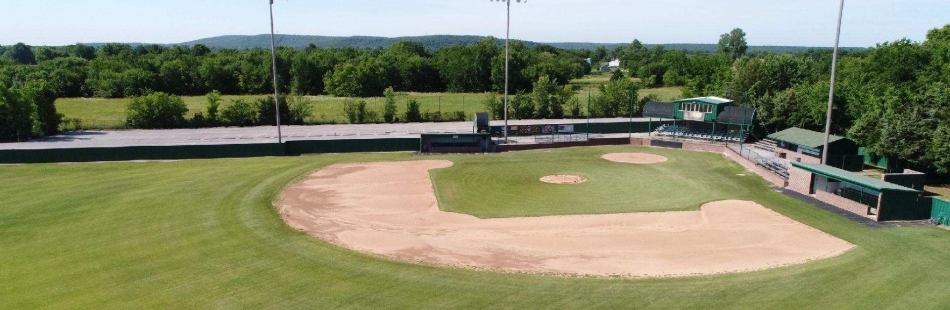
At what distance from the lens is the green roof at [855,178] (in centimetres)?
3136

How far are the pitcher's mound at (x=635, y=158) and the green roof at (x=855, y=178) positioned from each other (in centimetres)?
1262

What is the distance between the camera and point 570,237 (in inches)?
1122

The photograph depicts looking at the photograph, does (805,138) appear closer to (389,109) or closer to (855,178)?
(855,178)

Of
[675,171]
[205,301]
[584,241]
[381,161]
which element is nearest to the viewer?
[205,301]

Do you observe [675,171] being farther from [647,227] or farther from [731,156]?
[647,227]

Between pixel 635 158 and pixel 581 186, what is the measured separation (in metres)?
13.2

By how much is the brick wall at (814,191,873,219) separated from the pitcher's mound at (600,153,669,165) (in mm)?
14624

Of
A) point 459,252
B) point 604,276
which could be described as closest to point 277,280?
point 459,252

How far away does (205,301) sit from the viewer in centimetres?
2083

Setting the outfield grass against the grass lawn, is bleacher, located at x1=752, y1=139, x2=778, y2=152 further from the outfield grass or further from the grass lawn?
the outfield grass

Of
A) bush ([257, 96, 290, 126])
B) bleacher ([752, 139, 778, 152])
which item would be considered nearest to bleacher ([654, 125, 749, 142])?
bleacher ([752, 139, 778, 152])

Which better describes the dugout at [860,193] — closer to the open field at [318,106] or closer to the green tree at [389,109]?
the open field at [318,106]

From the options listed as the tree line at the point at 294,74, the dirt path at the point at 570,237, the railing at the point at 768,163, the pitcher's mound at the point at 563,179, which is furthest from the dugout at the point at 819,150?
the tree line at the point at 294,74

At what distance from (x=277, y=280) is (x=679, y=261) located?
1669 centimetres
